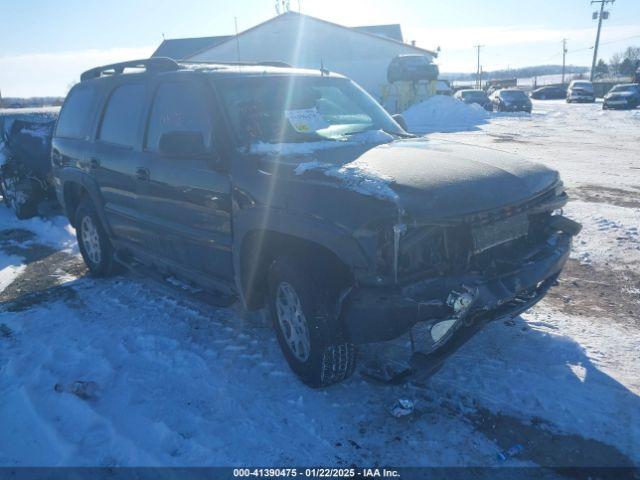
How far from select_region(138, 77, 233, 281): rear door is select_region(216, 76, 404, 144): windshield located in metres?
0.20

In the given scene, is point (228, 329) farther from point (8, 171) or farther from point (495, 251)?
point (8, 171)

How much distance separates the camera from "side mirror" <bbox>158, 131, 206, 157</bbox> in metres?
3.56

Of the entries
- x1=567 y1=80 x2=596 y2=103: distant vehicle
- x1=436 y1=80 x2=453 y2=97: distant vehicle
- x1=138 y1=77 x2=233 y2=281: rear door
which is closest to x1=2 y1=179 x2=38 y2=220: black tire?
x1=138 y1=77 x2=233 y2=281: rear door

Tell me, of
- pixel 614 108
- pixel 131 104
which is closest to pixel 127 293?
pixel 131 104

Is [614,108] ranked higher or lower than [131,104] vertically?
lower

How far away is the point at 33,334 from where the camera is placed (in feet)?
14.5

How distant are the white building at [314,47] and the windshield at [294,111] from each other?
30619 mm

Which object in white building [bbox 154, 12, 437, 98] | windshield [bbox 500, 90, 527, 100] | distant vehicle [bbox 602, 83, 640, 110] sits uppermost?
white building [bbox 154, 12, 437, 98]

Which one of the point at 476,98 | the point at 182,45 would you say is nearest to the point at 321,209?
the point at 476,98

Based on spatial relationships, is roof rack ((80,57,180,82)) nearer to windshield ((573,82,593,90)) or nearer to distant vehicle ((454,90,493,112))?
distant vehicle ((454,90,493,112))

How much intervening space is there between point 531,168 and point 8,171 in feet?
30.5

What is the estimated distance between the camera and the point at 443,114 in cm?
2556

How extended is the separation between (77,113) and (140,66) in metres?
1.38

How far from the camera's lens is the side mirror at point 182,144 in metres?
3.56
